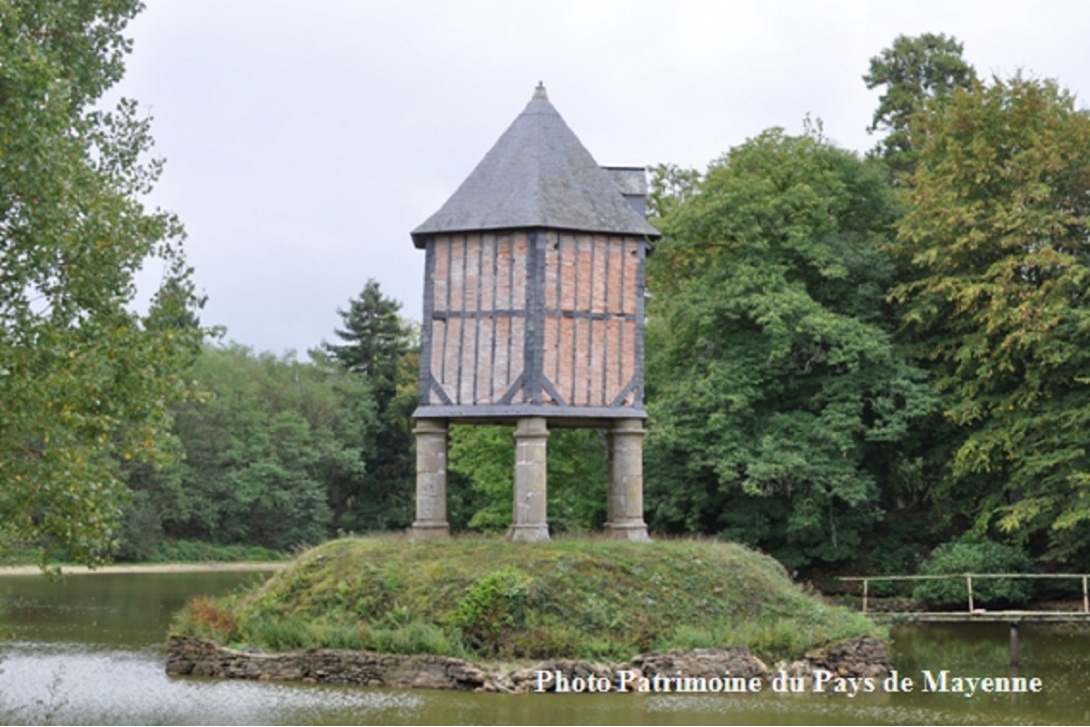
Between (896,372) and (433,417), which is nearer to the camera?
(433,417)

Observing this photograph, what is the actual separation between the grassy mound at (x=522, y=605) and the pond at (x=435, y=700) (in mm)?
1163

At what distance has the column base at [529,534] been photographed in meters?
23.9

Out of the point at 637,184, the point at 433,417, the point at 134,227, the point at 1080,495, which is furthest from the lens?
the point at 1080,495

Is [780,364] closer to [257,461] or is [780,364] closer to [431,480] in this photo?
[431,480]

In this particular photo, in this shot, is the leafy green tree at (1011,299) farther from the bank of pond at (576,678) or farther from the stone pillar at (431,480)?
the stone pillar at (431,480)

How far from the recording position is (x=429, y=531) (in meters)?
24.9

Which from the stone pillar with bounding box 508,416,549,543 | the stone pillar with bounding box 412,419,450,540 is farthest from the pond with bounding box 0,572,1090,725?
the stone pillar with bounding box 412,419,450,540

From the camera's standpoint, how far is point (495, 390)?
24.5 m

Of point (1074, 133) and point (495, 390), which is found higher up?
point (1074, 133)

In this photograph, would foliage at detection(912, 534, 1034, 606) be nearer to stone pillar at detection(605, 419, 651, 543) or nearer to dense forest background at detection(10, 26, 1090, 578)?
dense forest background at detection(10, 26, 1090, 578)

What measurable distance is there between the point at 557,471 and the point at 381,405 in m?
27.5

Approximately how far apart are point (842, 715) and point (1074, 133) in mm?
19826

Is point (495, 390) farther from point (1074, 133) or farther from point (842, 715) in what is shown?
point (1074, 133)

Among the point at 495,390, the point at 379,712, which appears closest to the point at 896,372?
the point at 495,390
